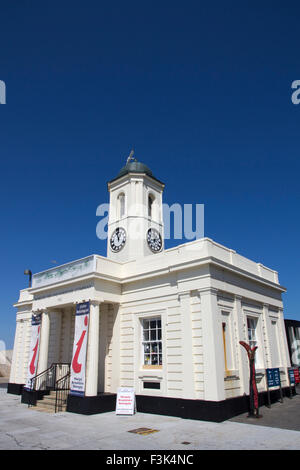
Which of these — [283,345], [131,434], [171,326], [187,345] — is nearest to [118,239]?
[171,326]

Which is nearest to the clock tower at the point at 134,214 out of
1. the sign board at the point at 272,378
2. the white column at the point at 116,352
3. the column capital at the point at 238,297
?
the white column at the point at 116,352

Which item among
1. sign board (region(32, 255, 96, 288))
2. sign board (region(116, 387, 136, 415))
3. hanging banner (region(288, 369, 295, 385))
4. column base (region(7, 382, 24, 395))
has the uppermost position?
sign board (region(32, 255, 96, 288))

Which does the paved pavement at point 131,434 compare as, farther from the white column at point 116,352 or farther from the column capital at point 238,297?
the column capital at point 238,297

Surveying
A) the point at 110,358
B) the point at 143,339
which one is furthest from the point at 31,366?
the point at 143,339

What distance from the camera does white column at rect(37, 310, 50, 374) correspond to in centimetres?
1442

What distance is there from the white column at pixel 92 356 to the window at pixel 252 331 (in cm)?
632

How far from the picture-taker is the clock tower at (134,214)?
1800cm

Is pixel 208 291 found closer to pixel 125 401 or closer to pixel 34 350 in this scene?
pixel 125 401

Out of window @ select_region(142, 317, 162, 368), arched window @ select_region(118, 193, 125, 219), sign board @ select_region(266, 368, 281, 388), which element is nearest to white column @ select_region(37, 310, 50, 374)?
window @ select_region(142, 317, 162, 368)

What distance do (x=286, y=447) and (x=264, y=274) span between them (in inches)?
376

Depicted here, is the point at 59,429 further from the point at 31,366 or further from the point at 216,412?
the point at 31,366

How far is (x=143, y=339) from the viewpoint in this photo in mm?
12953

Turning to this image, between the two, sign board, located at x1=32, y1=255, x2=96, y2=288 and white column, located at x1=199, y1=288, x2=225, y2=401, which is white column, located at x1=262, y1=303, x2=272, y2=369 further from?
sign board, located at x1=32, y1=255, x2=96, y2=288

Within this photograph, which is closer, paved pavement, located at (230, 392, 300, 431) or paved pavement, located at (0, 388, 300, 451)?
paved pavement, located at (0, 388, 300, 451)
